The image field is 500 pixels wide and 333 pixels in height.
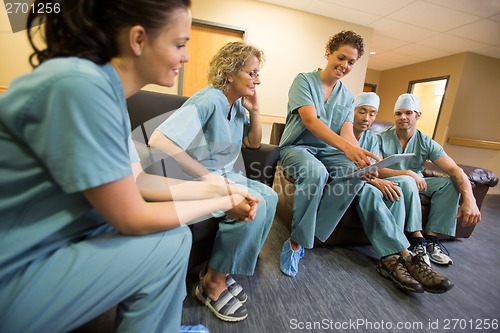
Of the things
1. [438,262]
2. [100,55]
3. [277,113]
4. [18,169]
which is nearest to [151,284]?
[18,169]

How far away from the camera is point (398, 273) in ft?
4.25

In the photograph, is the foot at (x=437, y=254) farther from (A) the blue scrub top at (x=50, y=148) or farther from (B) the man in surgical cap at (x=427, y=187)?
(A) the blue scrub top at (x=50, y=148)

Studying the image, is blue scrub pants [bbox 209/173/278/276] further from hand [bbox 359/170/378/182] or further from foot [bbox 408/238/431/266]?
foot [bbox 408/238/431/266]

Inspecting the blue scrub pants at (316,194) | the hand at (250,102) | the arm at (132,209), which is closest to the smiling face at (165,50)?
the arm at (132,209)

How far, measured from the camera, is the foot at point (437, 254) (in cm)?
161

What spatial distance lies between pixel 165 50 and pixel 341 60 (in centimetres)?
129

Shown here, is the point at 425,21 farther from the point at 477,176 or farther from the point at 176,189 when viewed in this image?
the point at 176,189

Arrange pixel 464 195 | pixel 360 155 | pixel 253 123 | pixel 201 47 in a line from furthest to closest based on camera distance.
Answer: pixel 201 47 < pixel 464 195 < pixel 253 123 < pixel 360 155

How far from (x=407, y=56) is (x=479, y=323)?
4.95 metres

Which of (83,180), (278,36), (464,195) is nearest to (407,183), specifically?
(464,195)

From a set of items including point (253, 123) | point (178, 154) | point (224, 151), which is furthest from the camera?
point (253, 123)

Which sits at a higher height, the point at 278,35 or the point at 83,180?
the point at 278,35

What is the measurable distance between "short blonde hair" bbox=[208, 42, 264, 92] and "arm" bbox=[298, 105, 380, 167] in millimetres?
453

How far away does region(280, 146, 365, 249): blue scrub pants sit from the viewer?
4.33 ft
